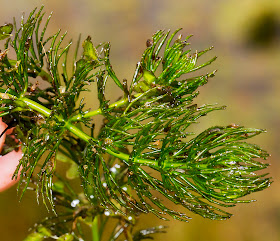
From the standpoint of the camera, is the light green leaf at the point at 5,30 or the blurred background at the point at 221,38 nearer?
the light green leaf at the point at 5,30

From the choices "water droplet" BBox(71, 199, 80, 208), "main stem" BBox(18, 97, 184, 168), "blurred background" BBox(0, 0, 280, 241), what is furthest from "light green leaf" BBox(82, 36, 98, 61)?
"blurred background" BBox(0, 0, 280, 241)

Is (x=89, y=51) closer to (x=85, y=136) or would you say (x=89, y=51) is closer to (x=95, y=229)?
(x=85, y=136)

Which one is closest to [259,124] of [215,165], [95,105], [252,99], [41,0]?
[252,99]

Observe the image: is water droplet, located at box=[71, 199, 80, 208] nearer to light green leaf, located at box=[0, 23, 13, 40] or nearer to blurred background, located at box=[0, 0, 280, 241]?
light green leaf, located at box=[0, 23, 13, 40]

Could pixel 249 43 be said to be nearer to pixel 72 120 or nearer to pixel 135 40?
pixel 135 40

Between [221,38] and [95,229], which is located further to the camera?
[221,38]

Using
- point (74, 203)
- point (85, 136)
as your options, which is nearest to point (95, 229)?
point (74, 203)

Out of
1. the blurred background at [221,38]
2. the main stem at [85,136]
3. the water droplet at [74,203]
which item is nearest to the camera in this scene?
the main stem at [85,136]

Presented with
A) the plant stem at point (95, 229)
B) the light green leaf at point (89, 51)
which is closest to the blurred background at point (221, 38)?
the plant stem at point (95, 229)

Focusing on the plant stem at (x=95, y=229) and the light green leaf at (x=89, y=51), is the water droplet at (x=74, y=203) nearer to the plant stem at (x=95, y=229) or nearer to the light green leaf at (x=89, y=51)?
the plant stem at (x=95, y=229)

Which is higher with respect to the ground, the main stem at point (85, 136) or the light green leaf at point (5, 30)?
the light green leaf at point (5, 30)
